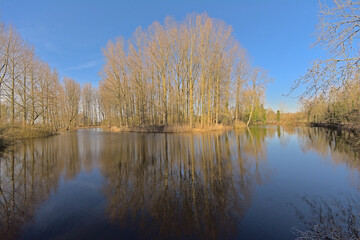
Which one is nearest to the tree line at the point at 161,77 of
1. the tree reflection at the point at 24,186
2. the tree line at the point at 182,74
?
the tree line at the point at 182,74

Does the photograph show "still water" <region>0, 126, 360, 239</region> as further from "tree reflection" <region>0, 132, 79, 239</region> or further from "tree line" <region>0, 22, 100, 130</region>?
"tree line" <region>0, 22, 100, 130</region>

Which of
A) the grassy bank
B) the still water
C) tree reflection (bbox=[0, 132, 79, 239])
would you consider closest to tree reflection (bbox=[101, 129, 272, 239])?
the still water

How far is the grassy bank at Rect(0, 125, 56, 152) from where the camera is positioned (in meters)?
12.3

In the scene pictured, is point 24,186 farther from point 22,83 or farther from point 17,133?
point 22,83

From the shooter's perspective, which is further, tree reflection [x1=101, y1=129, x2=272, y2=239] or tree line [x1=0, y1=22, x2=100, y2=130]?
tree line [x1=0, y1=22, x2=100, y2=130]

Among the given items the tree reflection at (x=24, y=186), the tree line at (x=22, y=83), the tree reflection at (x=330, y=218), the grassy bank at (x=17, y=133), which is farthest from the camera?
the tree line at (x=22, y=83)

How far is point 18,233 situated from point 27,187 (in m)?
2.71

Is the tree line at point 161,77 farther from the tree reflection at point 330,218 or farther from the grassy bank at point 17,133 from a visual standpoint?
the tree reflection at point 330,218

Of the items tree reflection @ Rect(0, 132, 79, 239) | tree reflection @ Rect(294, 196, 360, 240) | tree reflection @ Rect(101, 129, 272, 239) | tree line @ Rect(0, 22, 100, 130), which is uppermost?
tree line @ Rect(0, 22, 100, 130)

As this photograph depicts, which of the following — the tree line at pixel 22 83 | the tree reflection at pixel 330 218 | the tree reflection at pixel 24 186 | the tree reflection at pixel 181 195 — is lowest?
the tree reflection at pixel 330 218

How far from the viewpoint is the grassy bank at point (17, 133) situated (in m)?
12.3

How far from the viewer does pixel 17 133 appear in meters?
16.6

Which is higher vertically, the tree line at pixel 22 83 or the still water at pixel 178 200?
the tree line at pixel 22 83

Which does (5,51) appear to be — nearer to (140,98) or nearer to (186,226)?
(140,98)
